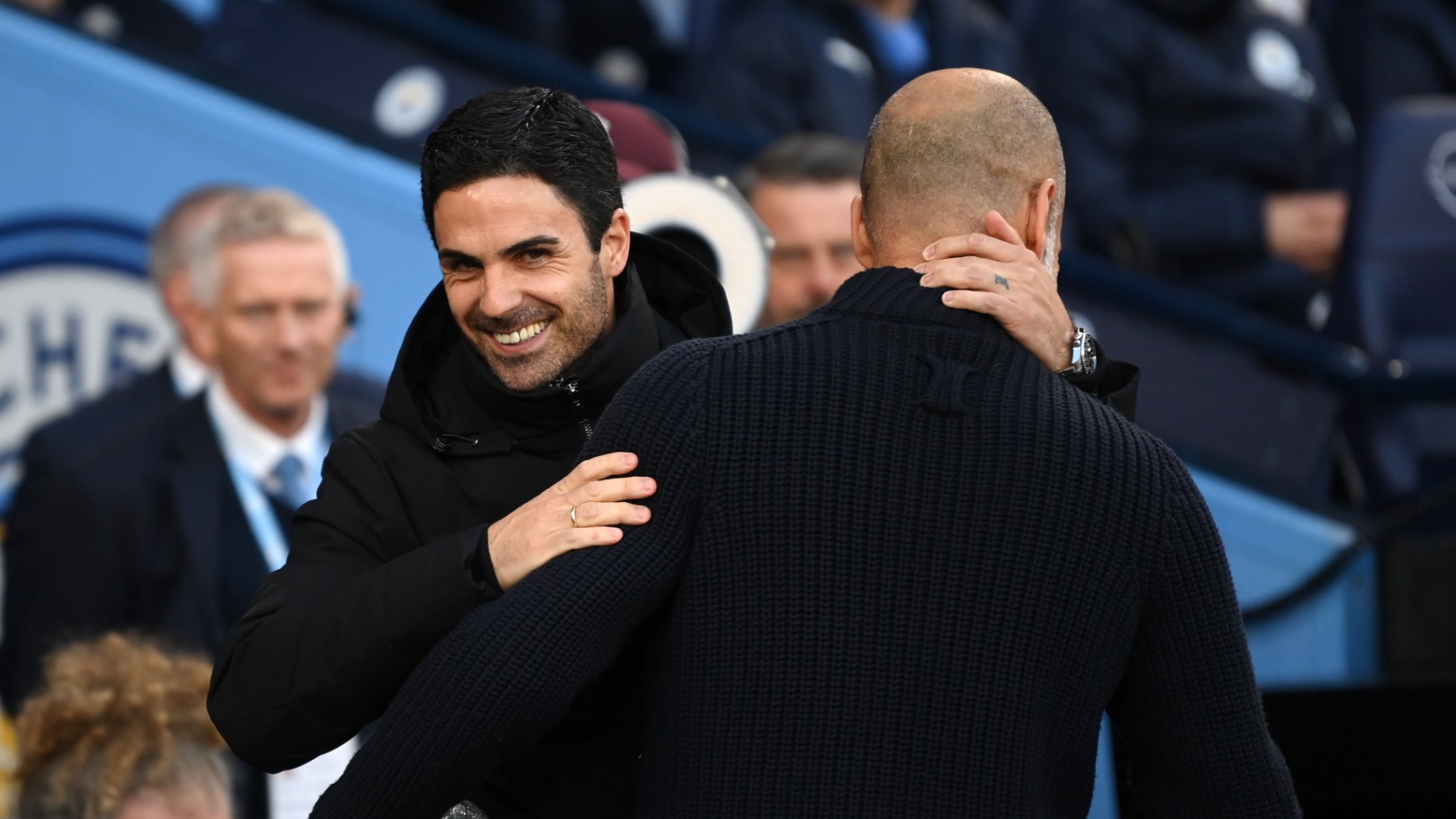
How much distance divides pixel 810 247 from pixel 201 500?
4.42 feet

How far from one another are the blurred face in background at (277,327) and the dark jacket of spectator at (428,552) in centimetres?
190

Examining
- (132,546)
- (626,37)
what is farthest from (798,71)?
(132,546)

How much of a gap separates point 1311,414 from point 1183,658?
314 centimetres

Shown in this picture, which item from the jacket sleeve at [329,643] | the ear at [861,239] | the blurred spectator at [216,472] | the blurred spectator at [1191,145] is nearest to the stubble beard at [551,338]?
the jacket sleeve at [329,643]

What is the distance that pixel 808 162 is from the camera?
12.2 ft

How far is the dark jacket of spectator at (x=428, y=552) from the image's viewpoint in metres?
1.69

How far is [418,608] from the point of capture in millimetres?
1671

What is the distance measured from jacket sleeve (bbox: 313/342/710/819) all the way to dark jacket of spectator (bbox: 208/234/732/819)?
53mm

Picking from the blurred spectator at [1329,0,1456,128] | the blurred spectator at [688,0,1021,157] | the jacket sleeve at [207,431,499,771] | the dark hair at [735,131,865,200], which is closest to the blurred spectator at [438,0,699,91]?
the blurred spectator at [688,0,1021,157]

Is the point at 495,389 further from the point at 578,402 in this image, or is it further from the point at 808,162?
the point at 808,162

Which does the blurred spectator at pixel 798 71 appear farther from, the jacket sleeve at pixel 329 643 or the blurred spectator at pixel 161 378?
the jacket sleeve at pixel 329 643

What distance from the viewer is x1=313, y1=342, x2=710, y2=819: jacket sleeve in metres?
1.61

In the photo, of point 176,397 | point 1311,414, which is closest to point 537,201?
point 176,397

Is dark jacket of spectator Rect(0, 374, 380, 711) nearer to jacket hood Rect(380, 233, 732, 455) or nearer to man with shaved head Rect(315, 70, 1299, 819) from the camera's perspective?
jacket hood Rect(380, 233, 732, 455)
